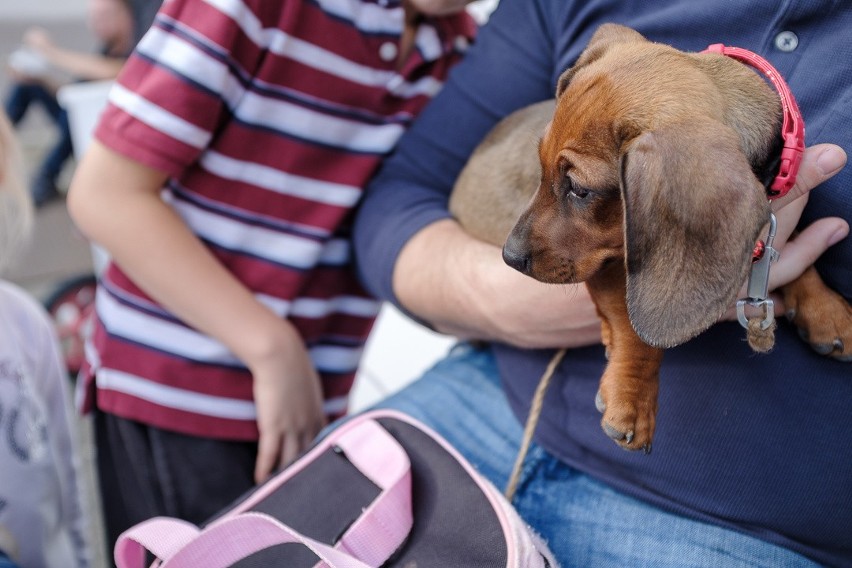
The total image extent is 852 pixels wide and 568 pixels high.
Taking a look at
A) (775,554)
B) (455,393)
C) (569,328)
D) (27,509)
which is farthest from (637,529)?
(27,509)

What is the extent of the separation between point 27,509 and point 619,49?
3.84 feet

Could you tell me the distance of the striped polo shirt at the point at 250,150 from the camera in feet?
3.71

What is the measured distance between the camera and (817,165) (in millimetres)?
752

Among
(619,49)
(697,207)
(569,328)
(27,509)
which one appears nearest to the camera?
(697,207)

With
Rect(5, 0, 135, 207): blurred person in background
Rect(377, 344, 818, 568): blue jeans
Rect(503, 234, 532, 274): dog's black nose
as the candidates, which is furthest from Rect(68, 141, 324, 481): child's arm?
Rect(5, 0, 135, 207): blurred person in background

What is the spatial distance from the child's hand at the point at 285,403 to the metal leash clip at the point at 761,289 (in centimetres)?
74

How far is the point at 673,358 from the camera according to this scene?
36.2 inches

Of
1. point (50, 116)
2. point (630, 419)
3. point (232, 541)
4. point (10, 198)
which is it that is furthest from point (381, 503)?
point (50, 116)

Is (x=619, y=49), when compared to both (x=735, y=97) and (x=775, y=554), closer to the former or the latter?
(x=735, y=97)

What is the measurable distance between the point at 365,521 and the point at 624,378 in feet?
1.13

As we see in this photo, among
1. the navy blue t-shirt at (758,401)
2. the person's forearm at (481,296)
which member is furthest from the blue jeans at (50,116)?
the navy blue t-shirt at (758,401)

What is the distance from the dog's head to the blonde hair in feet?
4.09

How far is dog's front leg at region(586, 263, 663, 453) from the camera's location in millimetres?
826

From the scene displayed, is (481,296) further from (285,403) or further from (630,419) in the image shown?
(285,403)
